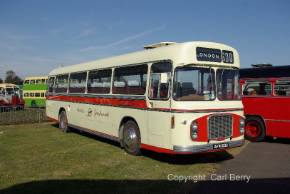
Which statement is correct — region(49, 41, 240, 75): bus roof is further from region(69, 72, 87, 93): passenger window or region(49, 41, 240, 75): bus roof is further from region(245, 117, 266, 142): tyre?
region(245, 117, 266, 142): tyre

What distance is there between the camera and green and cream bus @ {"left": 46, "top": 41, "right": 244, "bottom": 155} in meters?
9.05

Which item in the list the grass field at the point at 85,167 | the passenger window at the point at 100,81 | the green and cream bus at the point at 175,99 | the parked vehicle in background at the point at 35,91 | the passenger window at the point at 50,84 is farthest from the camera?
the parked vehicle in background at the point at 35,91

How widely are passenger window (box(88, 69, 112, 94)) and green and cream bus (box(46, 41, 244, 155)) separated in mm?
37

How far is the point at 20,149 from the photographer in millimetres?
12086

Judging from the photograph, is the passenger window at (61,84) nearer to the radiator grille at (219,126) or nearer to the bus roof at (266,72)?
the bus roof at (266,72)

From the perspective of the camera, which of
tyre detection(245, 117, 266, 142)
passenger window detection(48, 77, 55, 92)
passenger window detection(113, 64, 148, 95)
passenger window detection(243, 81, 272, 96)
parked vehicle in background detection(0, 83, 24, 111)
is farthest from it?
parked vehicle in background detection(0, 83, 24, 111)

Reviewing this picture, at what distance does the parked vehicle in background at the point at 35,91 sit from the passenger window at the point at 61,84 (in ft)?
71.9

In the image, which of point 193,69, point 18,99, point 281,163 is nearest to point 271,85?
point 281,163

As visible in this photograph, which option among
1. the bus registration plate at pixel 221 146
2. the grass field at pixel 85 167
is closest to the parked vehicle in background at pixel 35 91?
the grass field at pixel 85 167

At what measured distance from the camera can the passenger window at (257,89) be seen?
46.2 ft

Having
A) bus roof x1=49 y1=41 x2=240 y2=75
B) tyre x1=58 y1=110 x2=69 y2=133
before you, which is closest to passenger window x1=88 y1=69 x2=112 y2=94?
bus roof x1=49 y1=41 x2=240 y2=75

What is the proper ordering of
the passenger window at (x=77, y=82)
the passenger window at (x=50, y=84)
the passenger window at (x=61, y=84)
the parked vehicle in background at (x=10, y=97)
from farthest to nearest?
the parked vehicle in background at (x=10, y=97), the passenger window at (x=50, y=84), the passenger window at (x=61, y=84), the passenger window at (x=77, y=82)

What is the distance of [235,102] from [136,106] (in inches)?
112

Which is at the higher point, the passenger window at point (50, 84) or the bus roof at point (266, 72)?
the bus roof at point (266, 72)
